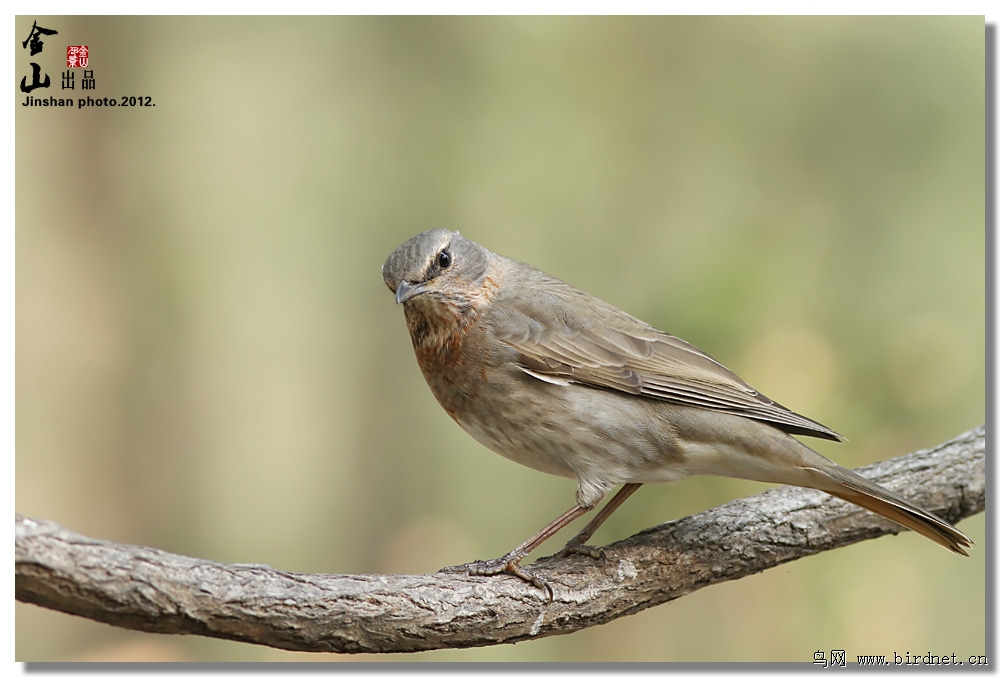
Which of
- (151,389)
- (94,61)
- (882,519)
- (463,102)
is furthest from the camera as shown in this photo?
(463,102)

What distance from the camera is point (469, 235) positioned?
7047 mm

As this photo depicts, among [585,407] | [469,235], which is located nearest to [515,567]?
[585,407]

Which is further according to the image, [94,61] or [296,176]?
[296,176]

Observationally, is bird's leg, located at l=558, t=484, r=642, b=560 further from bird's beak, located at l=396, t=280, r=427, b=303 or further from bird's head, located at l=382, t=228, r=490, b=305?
bird's beak, located at l=396, t=280, r=427, b=303

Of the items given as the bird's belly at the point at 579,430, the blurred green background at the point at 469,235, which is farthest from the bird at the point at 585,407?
the blurred green background at the point at 469,235

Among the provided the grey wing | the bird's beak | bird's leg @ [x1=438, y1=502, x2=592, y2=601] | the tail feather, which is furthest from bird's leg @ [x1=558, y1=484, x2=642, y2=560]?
the bird's beak

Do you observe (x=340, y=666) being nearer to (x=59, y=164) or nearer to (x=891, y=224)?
(x=59, y=164)

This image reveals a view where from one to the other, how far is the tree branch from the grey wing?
A: 0.66 metres

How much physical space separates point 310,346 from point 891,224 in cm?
451

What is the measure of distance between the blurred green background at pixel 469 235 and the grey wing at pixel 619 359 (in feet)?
5.43

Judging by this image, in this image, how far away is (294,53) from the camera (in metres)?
6.85

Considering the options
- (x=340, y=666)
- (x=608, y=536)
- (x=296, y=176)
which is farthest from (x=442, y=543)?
(x=296, y=176)

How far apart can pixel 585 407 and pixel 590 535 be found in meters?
0.69

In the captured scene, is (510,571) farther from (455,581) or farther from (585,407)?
(585,407)
